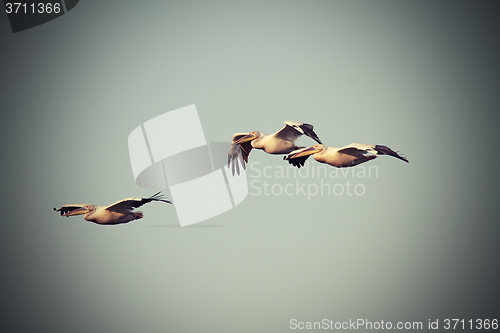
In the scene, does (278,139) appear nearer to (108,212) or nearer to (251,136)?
(251,136)

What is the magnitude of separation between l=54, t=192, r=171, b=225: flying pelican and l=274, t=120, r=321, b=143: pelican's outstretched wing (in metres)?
1.84

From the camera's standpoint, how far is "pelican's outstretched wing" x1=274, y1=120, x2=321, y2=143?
607 cm

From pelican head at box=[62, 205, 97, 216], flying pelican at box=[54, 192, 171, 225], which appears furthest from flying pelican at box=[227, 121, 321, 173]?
pelican head at box=[62, 205, 97, 216]

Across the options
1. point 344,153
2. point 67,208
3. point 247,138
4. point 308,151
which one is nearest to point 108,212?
point 67,208

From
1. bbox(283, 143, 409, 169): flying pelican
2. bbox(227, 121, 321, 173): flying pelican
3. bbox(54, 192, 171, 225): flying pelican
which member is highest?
bbox(227, 121, 321, 173): flying pelican

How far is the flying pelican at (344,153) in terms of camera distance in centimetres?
561

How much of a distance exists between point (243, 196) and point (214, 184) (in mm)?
499

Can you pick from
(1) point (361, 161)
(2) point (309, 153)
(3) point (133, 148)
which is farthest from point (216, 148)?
(1) point (361, 161)

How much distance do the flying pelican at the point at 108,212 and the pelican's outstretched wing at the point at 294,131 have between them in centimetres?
184

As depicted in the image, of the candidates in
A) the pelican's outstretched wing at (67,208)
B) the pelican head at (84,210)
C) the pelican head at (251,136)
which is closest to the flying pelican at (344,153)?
the pelican head at (251,136)

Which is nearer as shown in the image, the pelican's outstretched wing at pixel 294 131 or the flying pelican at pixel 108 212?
the pelican's outstretched wing at pixel 294 131

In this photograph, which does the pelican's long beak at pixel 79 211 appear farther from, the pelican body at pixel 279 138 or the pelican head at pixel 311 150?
the pelican head at pixel 311 150

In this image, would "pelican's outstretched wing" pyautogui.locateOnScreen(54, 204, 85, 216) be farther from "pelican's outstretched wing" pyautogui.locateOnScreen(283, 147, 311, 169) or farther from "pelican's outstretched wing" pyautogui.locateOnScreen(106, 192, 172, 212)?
"pelican's outstretched wing" pyautogui.locateOnScreen(283, 147, 311, 169)

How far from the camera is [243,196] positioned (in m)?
7.73
